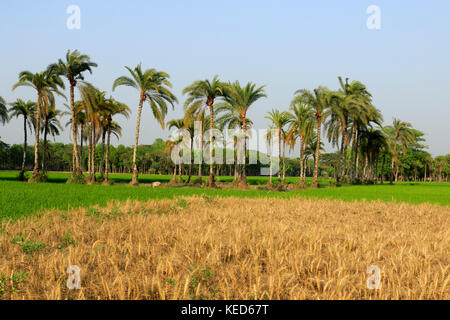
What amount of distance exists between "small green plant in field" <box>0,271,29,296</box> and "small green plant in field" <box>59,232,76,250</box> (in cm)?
164

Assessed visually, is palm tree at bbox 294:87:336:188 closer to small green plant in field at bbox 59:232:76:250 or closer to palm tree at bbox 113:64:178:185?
palm tree at bbox 113:64:178:185

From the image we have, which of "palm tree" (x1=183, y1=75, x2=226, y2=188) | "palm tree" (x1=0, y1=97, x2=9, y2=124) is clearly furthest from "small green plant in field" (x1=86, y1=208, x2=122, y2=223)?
"palm tree" (x1=0, y1=97, x2=9, y2=124)

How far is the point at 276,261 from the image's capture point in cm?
414

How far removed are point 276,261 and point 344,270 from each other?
99 centimetres

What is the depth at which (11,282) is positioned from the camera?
3.38 metres

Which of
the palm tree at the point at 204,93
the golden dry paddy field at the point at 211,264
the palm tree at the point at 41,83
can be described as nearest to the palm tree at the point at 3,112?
the palm tree at the point at 41,83

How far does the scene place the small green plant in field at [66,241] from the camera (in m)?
5.28

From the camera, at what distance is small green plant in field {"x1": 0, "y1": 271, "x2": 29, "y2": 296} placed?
10.7 feet

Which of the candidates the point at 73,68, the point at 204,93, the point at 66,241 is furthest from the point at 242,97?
the point at 66,241

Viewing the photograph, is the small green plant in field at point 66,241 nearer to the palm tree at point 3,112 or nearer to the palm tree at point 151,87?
the palm tree at point 151,87

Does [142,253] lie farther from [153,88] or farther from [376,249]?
[153,88]

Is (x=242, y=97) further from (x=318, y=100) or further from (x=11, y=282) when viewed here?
(x=11, y=282)

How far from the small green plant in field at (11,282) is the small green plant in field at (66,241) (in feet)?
5.39

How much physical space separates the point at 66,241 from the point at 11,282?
7.13 ft
